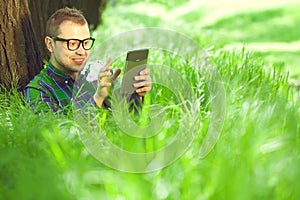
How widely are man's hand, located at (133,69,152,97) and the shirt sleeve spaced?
17.9 inches

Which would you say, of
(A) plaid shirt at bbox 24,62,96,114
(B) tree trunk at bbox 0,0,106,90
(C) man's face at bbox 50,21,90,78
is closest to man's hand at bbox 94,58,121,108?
(A) plaid shirt at bbox 24,62,96,114

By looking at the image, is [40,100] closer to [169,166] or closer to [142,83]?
[142,83]

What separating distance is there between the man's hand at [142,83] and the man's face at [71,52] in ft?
1.45

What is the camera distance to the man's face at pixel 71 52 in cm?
377

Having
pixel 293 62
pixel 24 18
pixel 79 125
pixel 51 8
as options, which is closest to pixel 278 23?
pixel 293 62

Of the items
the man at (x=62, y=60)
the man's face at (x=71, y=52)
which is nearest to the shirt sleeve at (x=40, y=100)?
the man at (x=62, y=60)

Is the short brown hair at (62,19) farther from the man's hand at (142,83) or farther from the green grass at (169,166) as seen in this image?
the green grass at (169,166)

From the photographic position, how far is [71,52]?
12.4 feet

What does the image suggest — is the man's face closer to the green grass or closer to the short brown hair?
the short brown hair

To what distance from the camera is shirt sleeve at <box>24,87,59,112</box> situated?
3439 millimetres

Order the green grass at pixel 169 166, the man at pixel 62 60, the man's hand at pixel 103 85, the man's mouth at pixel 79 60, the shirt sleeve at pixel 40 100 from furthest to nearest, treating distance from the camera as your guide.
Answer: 1. the man's mouth at pixel 79 60
2. the man at pixel 62 60
3. the shirt sleeve at pixel 40 100
4. the man's hand at pixel 103 85
5. the green grass at pixel 169 166

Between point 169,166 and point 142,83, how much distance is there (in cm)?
119

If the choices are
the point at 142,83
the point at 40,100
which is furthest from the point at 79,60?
the point at 142,83

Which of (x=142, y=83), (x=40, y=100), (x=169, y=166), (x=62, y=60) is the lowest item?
(x=169, y=166)
